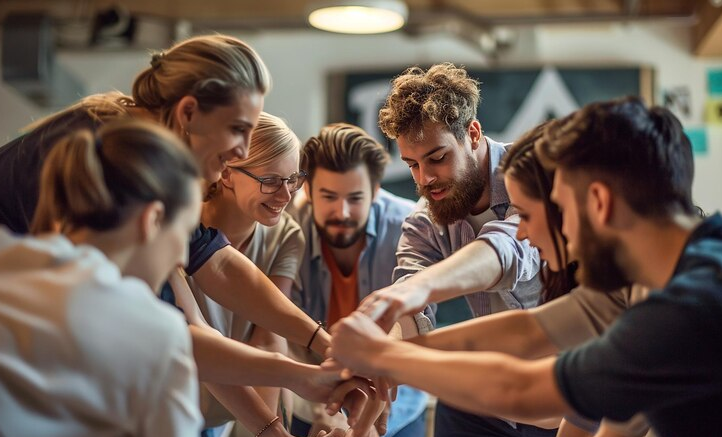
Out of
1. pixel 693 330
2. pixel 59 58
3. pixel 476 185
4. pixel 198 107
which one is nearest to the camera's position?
pixel 693 330

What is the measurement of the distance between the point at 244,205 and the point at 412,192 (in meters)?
3.20

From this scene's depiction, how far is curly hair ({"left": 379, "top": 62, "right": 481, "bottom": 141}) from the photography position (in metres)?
2.63

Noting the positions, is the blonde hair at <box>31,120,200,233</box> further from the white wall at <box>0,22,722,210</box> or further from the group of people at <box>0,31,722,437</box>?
the white wall at <box>0,22,722,210</box>

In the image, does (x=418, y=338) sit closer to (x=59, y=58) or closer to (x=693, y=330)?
(x=693, y=330)

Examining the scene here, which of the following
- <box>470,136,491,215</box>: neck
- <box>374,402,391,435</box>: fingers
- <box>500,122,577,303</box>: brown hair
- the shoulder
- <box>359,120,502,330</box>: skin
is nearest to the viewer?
<box>500,122,577,303</box>: brown hair

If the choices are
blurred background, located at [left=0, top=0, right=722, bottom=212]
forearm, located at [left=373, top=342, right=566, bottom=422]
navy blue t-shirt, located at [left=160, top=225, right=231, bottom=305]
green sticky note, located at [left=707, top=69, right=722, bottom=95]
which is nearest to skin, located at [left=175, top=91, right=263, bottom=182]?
navy blue t-shirt, located at [left=160, top=225, right=231, bottom=305]

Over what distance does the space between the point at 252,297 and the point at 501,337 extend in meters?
0.71

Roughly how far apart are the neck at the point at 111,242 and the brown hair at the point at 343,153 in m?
1.90

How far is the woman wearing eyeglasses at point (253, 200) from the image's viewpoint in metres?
2.71

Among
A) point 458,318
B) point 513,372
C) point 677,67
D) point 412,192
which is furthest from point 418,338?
point 677,67

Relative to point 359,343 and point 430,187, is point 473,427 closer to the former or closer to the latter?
point 430,187

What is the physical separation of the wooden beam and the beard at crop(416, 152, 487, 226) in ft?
10.0

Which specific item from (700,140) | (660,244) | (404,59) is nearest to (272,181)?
(660,244)

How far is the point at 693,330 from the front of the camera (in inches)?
54.3
